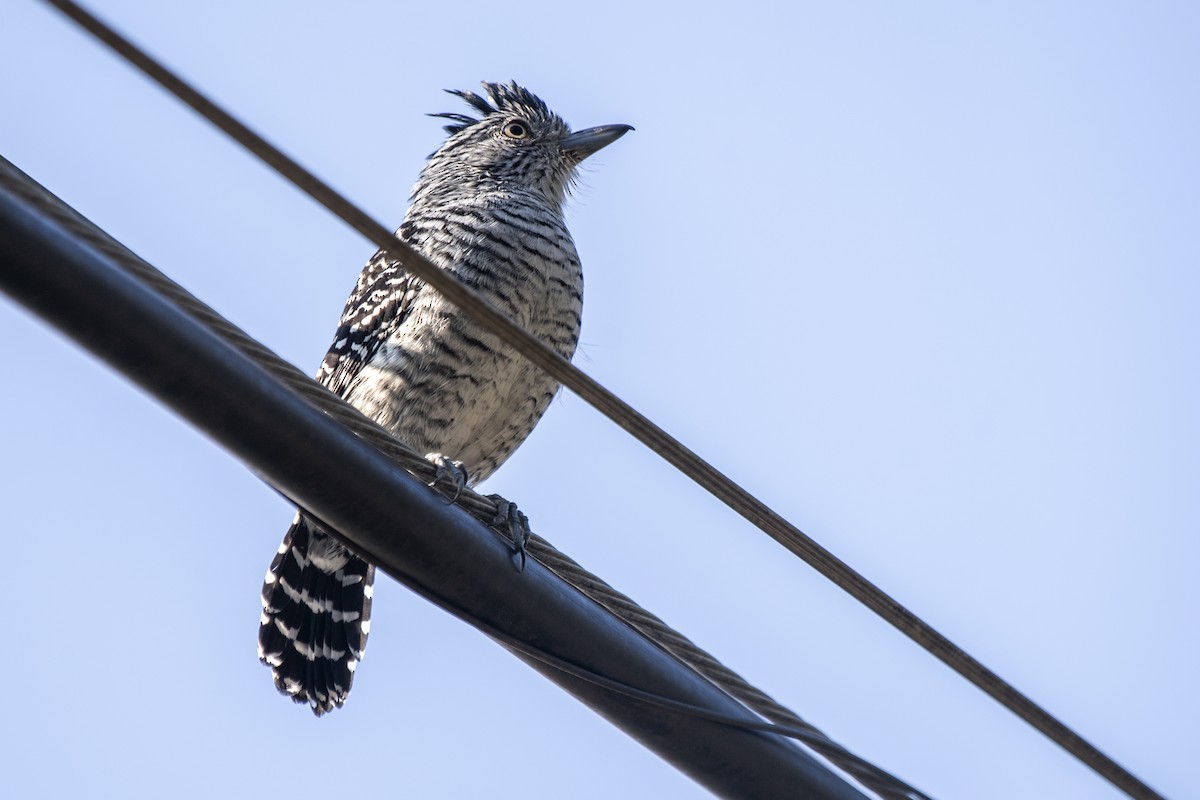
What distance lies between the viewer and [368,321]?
577 centimetres

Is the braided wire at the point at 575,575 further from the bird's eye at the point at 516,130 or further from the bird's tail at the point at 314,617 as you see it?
the bird's eye at the point at 516,130

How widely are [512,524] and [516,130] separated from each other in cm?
433

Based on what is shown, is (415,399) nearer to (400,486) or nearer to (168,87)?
(400,486)

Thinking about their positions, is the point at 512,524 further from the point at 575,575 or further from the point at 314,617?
the point at 314,617

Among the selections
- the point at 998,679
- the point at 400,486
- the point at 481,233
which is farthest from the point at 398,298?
the point at 998,679

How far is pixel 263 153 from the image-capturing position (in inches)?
85.1

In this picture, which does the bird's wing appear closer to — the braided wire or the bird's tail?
the bird's tail

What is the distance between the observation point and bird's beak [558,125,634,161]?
7.25m

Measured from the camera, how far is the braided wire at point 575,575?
2.45 metres

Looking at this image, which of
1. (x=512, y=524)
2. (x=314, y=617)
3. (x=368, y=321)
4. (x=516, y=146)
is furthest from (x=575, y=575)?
(x=516, y=146)

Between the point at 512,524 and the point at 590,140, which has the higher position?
the point at 590,140

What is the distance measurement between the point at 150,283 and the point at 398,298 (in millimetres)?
3338

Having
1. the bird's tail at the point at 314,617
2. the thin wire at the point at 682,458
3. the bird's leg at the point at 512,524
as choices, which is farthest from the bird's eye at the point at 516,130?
the thin wire at the point at 682,458

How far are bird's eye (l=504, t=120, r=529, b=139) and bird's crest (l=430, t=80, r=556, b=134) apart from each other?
0.37 ft
